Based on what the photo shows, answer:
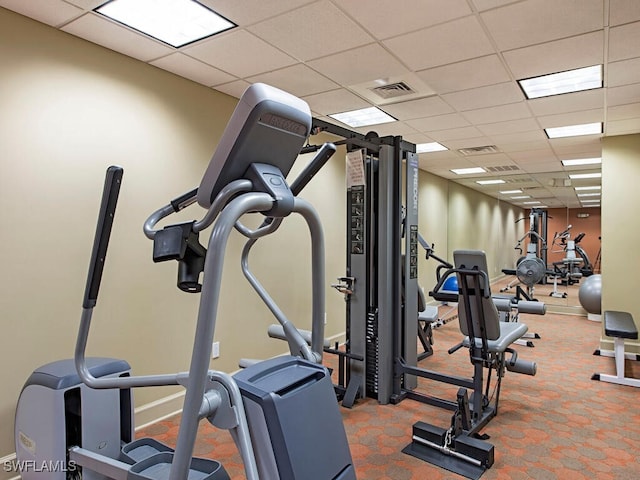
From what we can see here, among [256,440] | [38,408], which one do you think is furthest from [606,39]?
[38,408]

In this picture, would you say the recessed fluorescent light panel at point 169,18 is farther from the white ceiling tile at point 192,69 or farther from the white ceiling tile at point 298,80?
the white ceiling tile at point 298,80

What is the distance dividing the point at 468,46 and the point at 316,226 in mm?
1901

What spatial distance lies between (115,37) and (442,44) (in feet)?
6.31

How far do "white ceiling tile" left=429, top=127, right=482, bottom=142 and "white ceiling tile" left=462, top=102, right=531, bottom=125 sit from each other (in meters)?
0.30

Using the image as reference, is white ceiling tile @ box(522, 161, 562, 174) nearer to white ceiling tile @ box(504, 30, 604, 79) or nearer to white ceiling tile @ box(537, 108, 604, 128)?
white ceiling tile @ box(537, 108, 604, 128)

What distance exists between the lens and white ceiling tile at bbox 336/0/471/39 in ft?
6.86

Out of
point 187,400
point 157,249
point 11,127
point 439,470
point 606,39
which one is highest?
point 606,39

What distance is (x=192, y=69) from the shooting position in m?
2.98

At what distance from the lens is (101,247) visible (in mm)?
1401

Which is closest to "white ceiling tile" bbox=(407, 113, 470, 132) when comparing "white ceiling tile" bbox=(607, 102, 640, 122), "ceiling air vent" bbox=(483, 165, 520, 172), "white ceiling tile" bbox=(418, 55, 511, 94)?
"white ceiling tile" bbox=(418, 55, 511, 94)

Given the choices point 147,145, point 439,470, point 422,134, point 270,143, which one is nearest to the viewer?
point 270,143

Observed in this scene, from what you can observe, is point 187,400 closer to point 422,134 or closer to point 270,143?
point 270,143

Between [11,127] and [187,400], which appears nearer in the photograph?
[187,400]

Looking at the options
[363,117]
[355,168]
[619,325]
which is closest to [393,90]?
[355,168]
